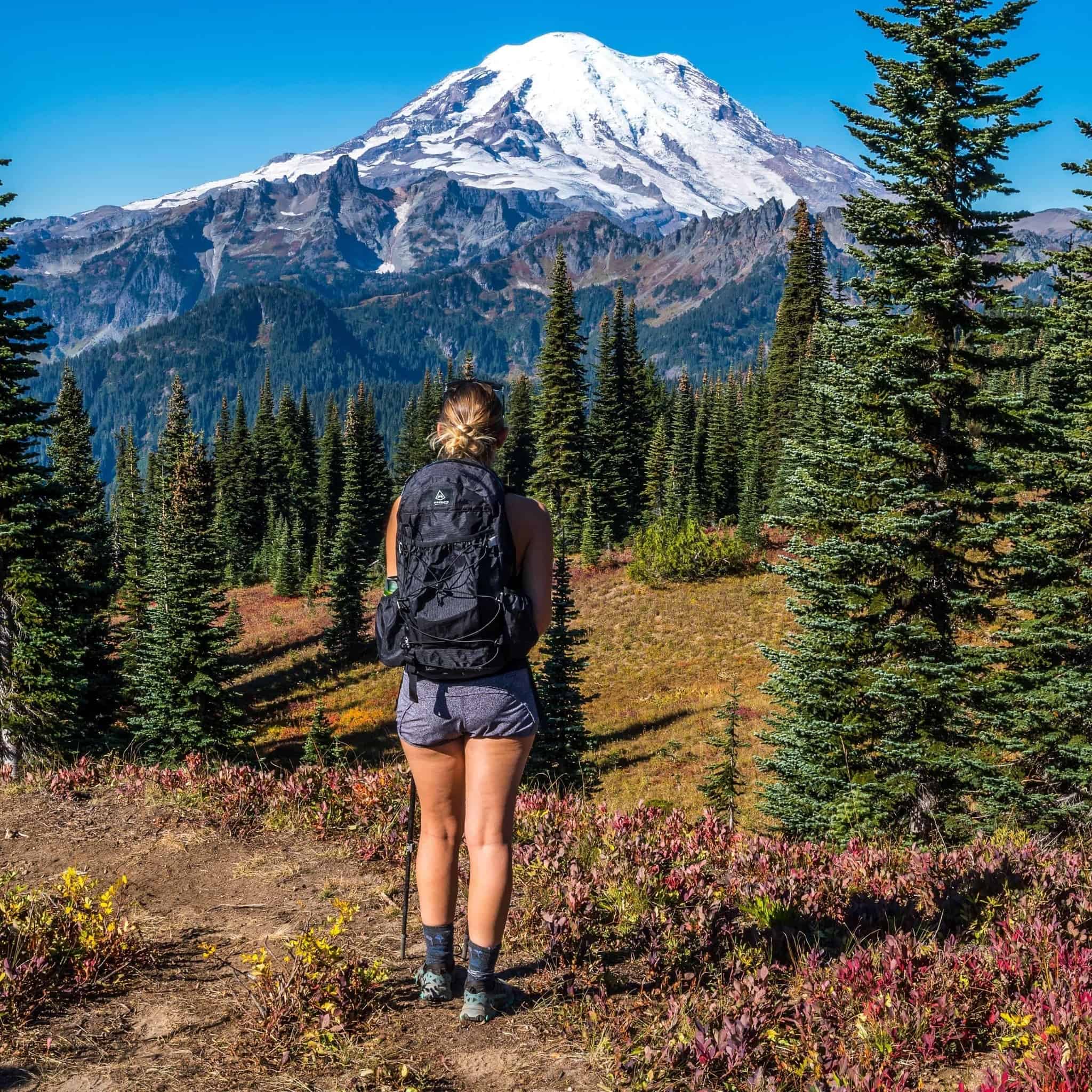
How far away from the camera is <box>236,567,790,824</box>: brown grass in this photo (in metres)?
26.7

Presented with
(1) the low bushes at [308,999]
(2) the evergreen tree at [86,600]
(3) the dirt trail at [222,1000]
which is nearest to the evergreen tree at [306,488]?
(2) the evergreen tree at [86,600]

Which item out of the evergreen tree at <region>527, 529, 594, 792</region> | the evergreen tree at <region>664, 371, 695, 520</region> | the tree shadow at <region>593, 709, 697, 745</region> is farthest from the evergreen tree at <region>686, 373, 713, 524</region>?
the evergreen tree at <region>527, 529, 594, 792</region>

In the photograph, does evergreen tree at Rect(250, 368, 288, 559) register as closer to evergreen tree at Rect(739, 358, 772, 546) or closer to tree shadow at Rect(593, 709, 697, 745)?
evergreen tree at Rect(739, 358, 772, 546)

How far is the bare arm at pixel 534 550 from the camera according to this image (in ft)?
12.4

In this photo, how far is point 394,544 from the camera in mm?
3920

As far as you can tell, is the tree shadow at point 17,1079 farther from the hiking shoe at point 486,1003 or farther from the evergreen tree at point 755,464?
the evergreen tree at point 755,464

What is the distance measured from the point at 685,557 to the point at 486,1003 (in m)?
43.4

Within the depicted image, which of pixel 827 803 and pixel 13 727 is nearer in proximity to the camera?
pixel 827 803

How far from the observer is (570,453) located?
1984 inches

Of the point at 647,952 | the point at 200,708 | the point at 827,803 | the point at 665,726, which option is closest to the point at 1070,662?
the point at 827,803

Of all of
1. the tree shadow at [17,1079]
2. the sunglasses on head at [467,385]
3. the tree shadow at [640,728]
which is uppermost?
the sunglasses on head at [467,385]

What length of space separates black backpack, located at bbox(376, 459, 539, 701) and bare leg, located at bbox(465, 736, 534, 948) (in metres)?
0.37

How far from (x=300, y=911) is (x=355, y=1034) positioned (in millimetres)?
1535

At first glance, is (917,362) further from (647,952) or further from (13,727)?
(13,727)
